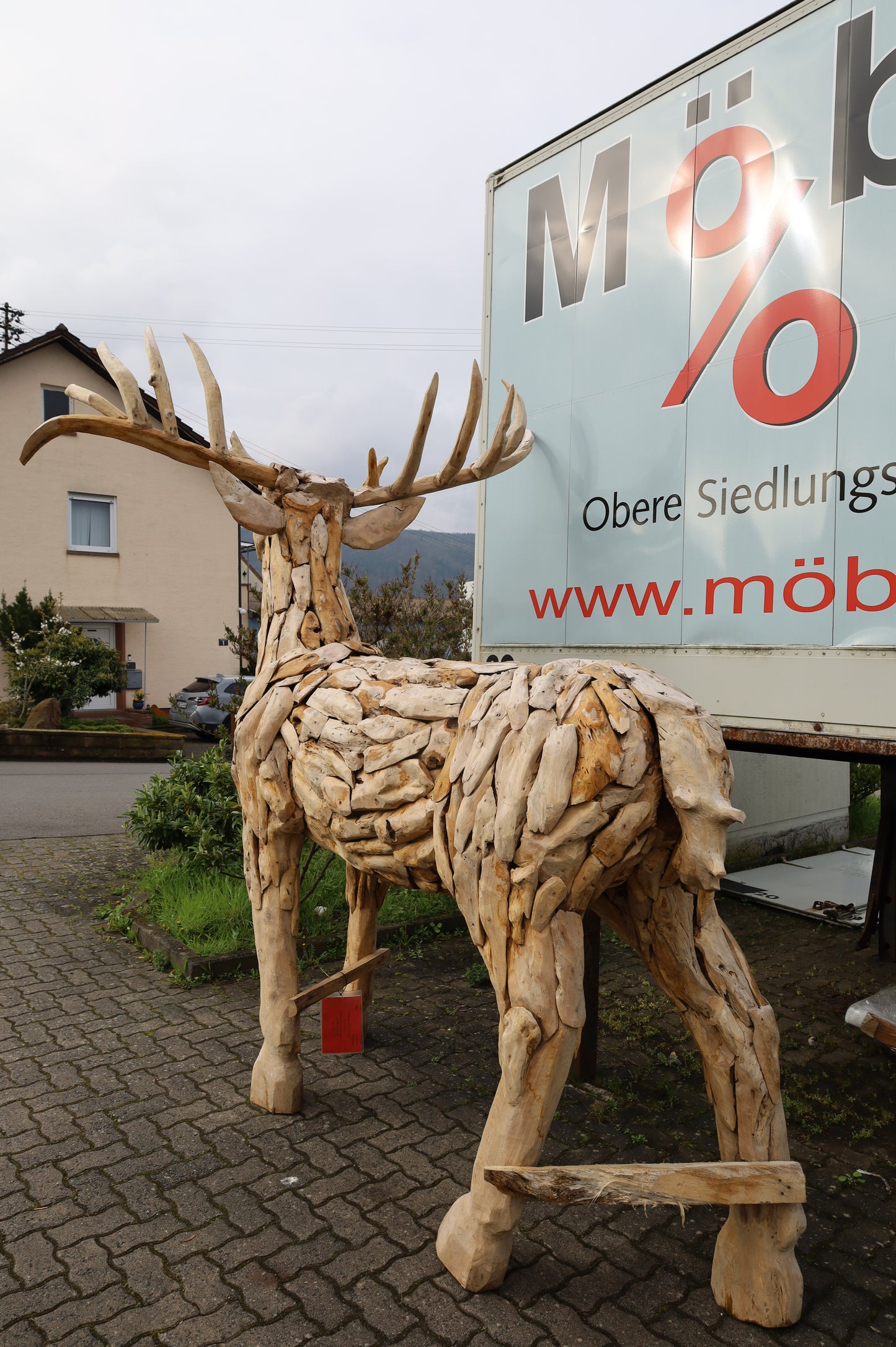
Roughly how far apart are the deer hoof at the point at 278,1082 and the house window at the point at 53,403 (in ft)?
55.0

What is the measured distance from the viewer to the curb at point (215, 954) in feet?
13.4

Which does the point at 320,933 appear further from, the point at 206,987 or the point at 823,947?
the point at 823,947

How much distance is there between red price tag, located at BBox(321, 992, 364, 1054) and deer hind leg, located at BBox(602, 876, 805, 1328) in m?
1.22

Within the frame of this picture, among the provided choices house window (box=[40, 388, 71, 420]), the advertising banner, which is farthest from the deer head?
house window (box=[40, 388, 71, 420])

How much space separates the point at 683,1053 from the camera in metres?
3.46

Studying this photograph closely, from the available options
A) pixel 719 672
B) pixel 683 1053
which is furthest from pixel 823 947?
pixel 719 672

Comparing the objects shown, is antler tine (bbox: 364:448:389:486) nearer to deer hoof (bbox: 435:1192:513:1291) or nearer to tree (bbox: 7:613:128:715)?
deer hoof (bbox: 435:1192:513:1291)

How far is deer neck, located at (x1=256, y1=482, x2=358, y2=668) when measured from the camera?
3000 millimetres

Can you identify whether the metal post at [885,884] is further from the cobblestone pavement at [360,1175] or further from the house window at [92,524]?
the house window at [92,524]

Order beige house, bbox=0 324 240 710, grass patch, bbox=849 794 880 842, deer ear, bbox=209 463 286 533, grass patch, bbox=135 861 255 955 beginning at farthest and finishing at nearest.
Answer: beige house, bbox=0 324 240 710 → grass patch, bbox=849 794 880 842 → grass patch, bbox=135 861 255 955 → deer ear, bbox=209 463 286 533

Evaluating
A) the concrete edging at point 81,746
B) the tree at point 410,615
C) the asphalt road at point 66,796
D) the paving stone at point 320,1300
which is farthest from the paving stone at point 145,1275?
the concrete edging at point 81,746

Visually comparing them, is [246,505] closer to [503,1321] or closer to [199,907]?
[503,1321]

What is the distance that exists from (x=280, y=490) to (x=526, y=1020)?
201 cm

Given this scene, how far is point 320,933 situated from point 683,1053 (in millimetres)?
1936
